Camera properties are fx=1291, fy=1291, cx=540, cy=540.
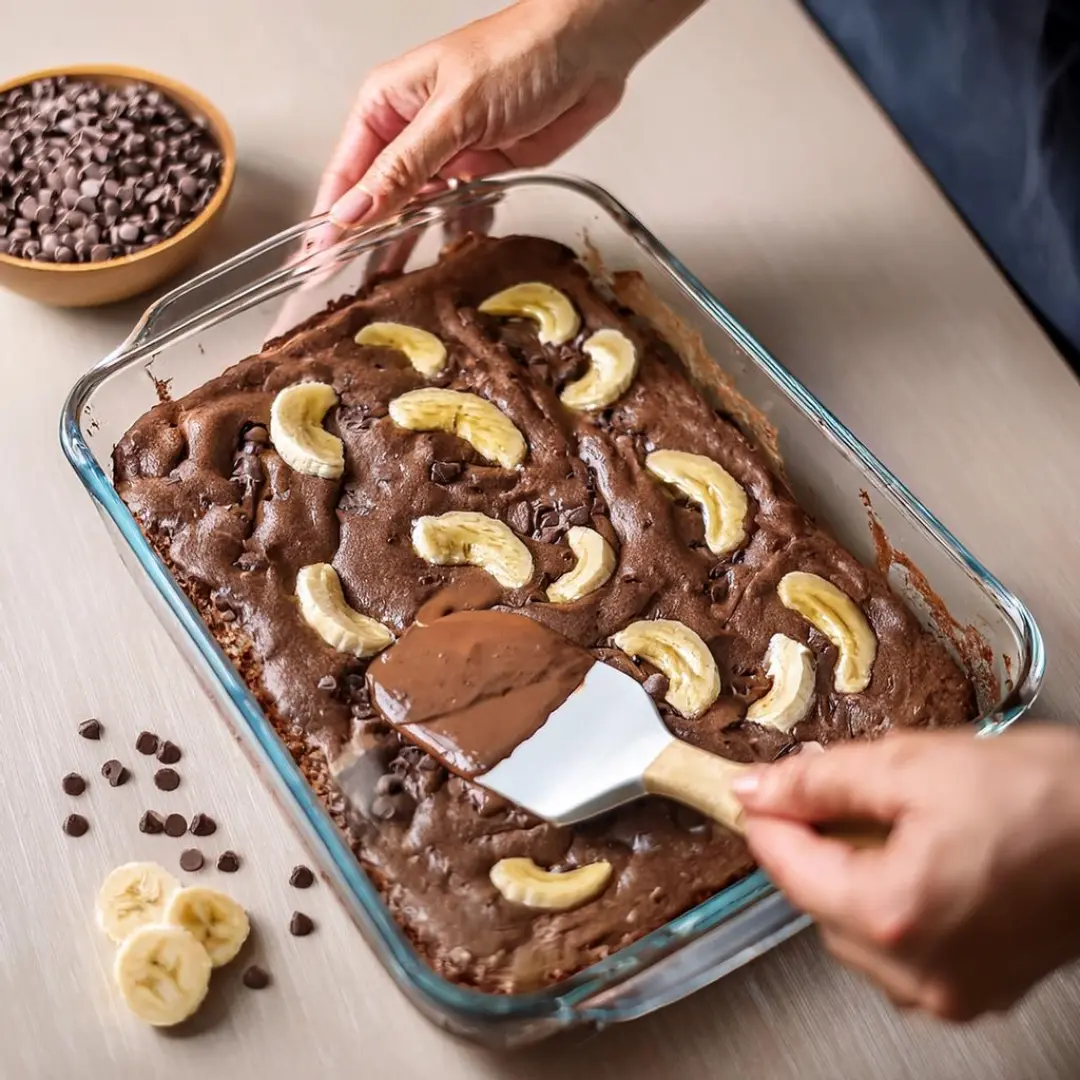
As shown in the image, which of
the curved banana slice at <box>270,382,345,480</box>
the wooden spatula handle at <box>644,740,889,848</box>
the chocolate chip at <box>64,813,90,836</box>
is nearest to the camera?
the wooden spatula handle at <box>644,740,889,848</box>

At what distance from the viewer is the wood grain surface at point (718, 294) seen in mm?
1303

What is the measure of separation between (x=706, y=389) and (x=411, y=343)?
39 cm

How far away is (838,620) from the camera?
4.81 ft

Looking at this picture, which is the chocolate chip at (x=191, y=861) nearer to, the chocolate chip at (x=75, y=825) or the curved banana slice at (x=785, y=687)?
the chocolate chip at (x=75, y=825)

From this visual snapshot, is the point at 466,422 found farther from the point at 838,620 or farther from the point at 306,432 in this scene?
the point at 838,620

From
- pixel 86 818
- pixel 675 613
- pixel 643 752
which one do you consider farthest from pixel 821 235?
pixel 86 818

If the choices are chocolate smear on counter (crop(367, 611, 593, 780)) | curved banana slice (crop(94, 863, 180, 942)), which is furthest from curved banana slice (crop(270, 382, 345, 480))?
curved banana slice (crop(94, 863, 180, 942))

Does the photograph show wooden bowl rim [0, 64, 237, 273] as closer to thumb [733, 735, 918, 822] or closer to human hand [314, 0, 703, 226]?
human hand [314, 0, 703, 226]

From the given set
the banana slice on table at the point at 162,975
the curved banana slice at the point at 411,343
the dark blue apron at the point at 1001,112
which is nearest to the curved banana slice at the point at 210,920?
the banana slice on table at the point at 162,975

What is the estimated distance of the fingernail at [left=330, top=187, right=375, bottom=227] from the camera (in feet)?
5.31

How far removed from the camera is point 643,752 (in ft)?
4.15

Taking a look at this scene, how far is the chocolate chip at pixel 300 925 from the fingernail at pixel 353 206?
2.77 ft

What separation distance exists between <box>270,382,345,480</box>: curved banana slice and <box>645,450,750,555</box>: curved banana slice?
39 centimetres

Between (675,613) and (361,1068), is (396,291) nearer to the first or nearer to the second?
(675,613)
